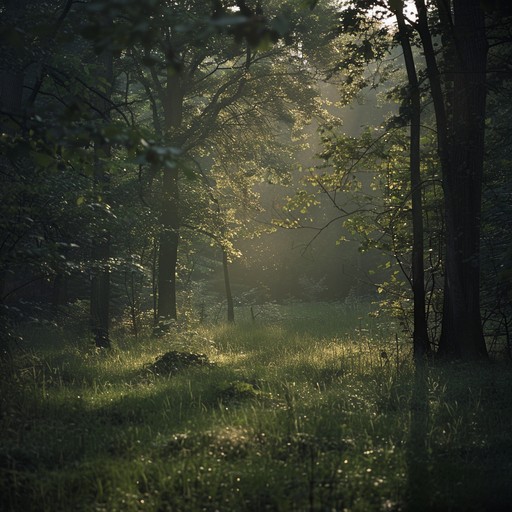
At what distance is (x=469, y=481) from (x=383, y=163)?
29.0 ft

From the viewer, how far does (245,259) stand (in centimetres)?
2361

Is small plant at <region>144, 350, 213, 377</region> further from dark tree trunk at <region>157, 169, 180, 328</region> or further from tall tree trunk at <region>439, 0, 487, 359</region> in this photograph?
dark tree trunk at <region>157, 169, 180, 328</region>

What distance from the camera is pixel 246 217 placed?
865 inches

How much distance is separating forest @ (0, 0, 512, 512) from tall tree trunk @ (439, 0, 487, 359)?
0.12 ft

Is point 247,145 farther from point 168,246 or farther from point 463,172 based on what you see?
point 463,172

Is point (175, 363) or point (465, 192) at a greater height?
point (465, 192)

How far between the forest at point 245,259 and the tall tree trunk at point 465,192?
0.04m

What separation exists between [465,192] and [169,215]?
1053 centimetres

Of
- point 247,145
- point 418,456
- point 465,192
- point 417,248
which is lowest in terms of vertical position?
point 418,456

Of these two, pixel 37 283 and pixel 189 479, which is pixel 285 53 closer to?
pixel 37 283

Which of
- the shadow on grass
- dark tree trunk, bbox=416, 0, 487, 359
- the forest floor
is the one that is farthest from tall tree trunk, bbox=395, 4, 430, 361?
the shadow on grass

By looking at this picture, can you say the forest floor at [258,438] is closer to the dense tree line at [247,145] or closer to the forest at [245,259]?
the forest at [245,259]

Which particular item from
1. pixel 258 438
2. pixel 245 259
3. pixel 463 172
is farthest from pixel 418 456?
pixel 245 259

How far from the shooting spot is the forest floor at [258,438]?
4.78 m
